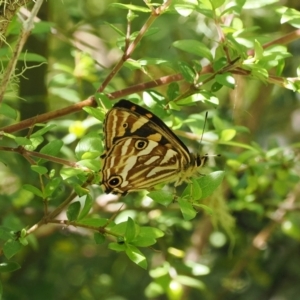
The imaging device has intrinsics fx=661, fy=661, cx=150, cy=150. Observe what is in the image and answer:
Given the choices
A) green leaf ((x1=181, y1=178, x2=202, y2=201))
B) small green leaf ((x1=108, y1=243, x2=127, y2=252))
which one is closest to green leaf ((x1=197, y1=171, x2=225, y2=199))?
green leaf ((x1=181, y1=178, x2=202, y2=201))

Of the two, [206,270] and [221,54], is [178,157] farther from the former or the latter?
[206,270]

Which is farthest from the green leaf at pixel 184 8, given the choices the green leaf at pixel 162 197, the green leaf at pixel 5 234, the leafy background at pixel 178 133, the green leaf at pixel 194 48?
the green leaf at pixel 5 234

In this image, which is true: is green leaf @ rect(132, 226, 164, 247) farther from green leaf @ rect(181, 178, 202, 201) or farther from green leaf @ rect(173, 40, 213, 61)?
green leaf @ rect(173, 40, 213, 61)

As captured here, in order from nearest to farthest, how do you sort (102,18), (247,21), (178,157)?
(178,157), (102,18), (247,21)

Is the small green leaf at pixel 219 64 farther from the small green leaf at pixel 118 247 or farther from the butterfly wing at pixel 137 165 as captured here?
the small green leaf at pixel 118 247

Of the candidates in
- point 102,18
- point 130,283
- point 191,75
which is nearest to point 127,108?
point 191,75

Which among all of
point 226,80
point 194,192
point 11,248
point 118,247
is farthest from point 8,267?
point 226,80
